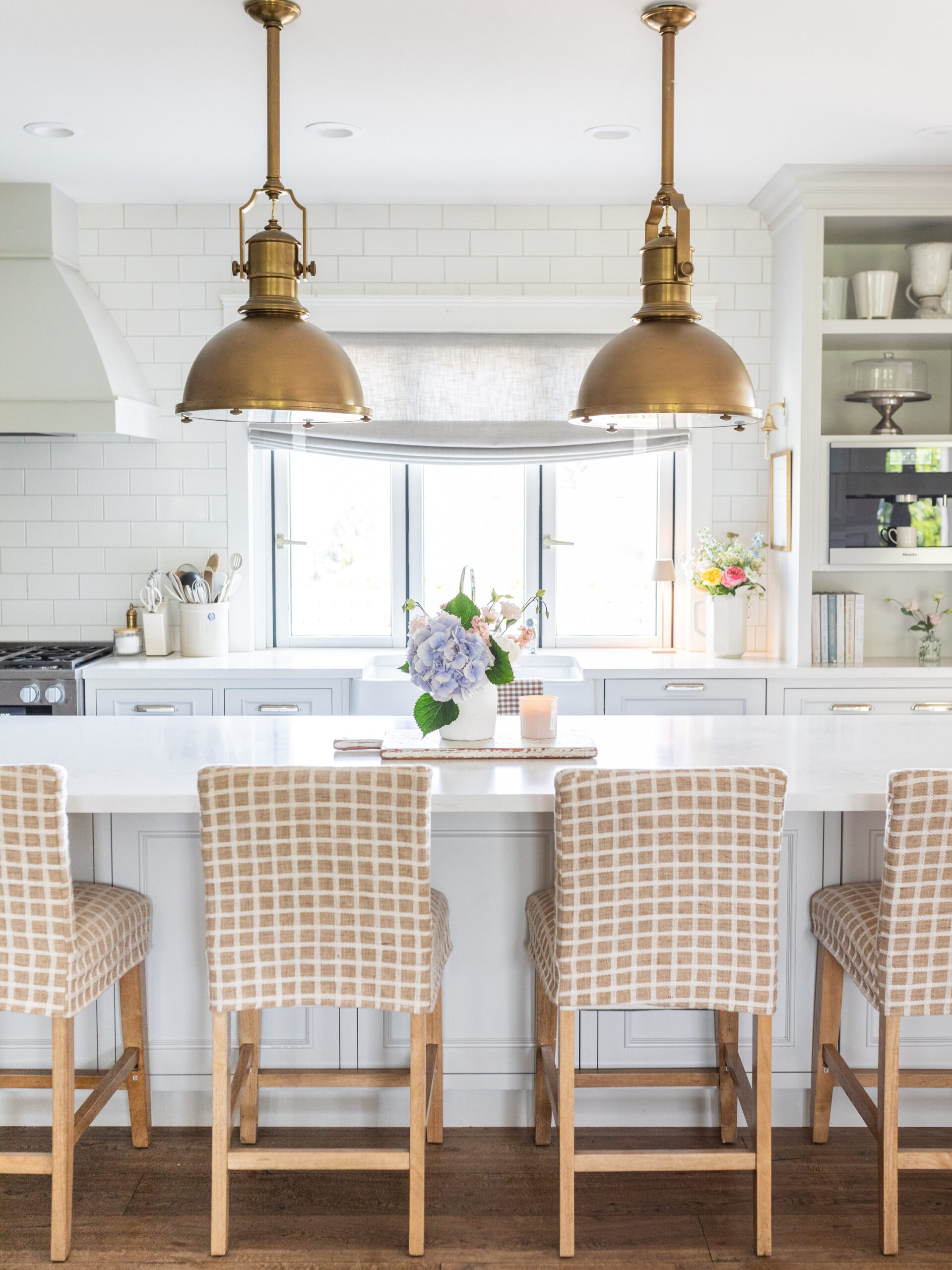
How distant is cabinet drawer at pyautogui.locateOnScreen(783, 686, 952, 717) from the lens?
4.19m

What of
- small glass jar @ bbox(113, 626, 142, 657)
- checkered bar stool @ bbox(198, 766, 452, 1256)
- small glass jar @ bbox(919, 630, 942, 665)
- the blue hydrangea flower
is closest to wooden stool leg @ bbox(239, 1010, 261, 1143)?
checkered bar stool @ bbox(198, 766, 452, 1256)

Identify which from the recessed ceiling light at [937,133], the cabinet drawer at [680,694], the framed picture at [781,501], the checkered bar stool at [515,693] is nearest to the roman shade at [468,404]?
the framed picture at [781,501]

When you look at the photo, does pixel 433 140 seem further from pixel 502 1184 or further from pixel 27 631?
pixel 502 1184

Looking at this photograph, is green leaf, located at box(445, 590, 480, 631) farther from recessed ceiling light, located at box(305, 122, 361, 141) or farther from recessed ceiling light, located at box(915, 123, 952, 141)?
recessed ceiling light, located at box(915, 123, 952, 141)

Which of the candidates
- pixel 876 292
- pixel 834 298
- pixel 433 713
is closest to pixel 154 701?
pixel 433 713

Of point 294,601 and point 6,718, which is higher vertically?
point 294,601

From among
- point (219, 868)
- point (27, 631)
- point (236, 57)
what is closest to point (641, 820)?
point (219, 868)

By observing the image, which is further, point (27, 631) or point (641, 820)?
point (27, 631)

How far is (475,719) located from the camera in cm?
279

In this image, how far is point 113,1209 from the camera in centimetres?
234

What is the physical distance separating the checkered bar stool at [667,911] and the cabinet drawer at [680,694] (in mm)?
2119

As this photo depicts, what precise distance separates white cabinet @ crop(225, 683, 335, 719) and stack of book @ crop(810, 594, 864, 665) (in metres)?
1.90

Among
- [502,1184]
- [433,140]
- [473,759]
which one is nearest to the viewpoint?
[502,1184]

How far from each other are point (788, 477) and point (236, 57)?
8.15ft
